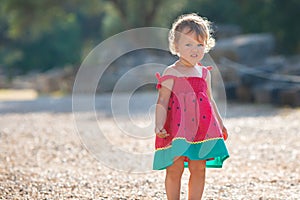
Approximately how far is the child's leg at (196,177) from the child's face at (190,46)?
577 millimetres

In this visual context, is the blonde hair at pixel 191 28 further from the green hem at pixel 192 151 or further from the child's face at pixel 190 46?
the green hem at pixel 192 151

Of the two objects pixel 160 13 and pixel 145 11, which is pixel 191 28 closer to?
pixel 145 11

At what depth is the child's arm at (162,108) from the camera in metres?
3.21

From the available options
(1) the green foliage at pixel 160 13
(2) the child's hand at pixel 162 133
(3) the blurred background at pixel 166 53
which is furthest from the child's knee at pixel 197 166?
(1) the green foliage at pixel 160 13

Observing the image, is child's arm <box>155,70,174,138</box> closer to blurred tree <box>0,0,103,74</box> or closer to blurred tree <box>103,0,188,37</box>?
blurred tree <box>103,0,188,37</box>

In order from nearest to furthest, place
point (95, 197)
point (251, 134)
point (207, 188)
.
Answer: point (95, 197) < point (207, 188) < point (251, 134)

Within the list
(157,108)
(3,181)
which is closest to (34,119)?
(3,181)

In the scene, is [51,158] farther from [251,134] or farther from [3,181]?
[251,134]

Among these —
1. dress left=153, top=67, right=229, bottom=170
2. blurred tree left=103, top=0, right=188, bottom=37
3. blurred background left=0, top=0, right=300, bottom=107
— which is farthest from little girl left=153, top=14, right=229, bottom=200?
blurred tree left=103, top=0, right=188, bottom=37

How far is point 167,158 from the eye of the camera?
10.6 feet

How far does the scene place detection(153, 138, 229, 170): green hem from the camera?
10.5 ft

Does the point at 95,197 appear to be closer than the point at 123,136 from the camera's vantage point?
Yes

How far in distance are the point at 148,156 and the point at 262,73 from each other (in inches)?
270

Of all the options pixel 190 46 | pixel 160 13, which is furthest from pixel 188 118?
pixel 160 13
